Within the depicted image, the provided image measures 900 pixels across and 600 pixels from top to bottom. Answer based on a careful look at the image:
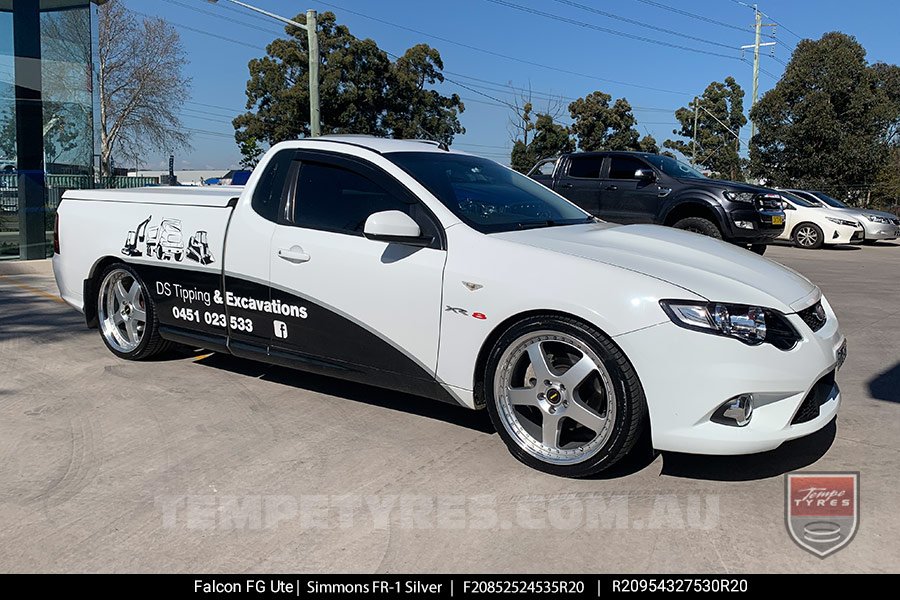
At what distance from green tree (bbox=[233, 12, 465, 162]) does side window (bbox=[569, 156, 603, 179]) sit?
31.7m

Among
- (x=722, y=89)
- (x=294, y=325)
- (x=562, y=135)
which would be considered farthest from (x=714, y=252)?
(x=722, y=89)

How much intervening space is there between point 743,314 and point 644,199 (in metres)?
9.52

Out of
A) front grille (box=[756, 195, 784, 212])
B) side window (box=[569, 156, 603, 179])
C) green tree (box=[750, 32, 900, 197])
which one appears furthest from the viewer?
green tree (box=[750, 32, 900, 197])

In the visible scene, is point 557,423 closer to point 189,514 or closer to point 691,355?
point 691,355

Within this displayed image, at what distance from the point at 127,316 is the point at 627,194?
29.4ft

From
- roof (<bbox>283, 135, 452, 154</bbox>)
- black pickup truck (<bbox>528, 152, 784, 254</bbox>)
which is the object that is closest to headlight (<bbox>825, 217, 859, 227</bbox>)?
black pickup truck (<bbox>528, 152, 784, 254</bbox>)

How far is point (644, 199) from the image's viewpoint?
12719 mm

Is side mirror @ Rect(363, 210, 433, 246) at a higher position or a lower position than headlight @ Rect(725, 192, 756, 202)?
lower

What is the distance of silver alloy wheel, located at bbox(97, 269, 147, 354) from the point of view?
5891 millimetres

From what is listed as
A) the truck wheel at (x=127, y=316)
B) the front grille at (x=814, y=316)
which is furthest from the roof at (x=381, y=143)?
the front grille at (x=814, y=316)

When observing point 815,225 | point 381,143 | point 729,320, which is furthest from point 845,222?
point 729,320

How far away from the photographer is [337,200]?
4777 mm

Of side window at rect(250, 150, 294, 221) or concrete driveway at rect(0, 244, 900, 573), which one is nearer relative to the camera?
concrete driveway at rect(0, 244, 900, 573)

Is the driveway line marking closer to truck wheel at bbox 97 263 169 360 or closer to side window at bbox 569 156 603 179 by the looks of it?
truck wheel at bbox 97 263 169 360
